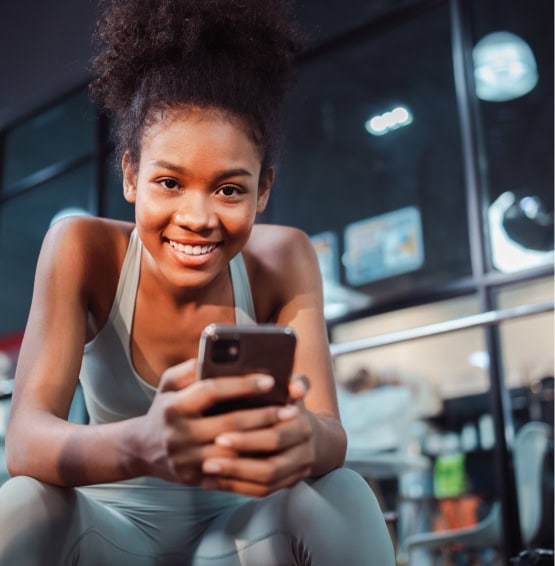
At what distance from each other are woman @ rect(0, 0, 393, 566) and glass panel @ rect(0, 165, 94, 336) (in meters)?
4.41

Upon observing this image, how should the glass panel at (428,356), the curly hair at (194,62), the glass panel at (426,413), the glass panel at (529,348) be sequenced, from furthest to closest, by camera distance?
the glass panel at (428,356) → the glass panel at (529,348) → the glass panel at (426,413) → the curly hair at (194,62)

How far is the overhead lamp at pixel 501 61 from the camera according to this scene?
12.0 feet

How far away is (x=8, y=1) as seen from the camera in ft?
9.50

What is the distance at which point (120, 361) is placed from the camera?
3.32ft

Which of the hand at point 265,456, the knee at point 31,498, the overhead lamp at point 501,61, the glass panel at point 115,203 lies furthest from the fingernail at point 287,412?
the glass panel at point 115,203

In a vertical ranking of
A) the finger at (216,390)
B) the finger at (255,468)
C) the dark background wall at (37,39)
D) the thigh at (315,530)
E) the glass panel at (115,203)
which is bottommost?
the thigh at (315,530)

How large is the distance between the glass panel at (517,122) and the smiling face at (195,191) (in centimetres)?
235

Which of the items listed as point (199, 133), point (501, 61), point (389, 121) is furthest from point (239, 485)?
point (389, 121)

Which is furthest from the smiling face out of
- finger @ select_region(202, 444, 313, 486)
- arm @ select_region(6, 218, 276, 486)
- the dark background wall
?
the dark background wall

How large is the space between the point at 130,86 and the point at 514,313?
4.06ft

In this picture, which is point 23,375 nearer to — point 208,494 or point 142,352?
point 142,352

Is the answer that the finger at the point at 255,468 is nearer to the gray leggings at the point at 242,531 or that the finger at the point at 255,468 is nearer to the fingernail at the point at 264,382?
the fingernail at the point at 264,382

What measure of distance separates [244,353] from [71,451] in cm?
26

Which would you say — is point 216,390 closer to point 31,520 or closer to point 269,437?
point 269,437
